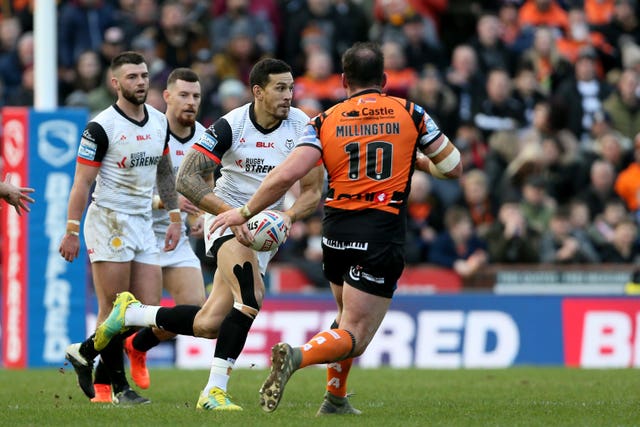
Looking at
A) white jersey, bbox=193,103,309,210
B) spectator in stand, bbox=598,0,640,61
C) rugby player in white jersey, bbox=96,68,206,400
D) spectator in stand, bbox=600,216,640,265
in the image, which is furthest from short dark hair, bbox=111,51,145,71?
spectator in stand, bbox=598,0,640,61

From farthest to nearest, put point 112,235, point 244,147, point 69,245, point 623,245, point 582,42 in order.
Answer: point 582,42
point 623,245
point 112,235
point 69,245
point 244,147

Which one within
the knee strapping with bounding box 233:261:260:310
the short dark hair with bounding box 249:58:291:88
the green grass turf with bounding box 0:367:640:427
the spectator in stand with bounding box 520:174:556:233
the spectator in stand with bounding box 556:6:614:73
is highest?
the spectator in stand with bounding box 556:6:614:73

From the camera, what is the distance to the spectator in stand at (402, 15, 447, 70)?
67.1 ft

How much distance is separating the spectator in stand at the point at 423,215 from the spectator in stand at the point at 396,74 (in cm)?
177

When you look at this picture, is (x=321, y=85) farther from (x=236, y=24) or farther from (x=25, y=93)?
(x=25, y=93)

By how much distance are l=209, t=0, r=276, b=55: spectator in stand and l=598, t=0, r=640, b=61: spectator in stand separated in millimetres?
5560

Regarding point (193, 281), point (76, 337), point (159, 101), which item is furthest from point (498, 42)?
point (193, 281)

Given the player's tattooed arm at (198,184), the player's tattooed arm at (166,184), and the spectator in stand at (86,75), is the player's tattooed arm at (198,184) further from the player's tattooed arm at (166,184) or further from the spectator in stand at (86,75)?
the spectator in stand at (86,75)

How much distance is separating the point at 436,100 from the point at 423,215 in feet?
7.01

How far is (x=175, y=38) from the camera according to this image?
20.2 m

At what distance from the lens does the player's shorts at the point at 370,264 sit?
8.88 metres

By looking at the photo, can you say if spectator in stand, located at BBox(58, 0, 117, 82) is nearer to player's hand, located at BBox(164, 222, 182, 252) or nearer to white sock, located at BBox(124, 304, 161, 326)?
player's hand, located at BBox(164, 222, 182, 252)

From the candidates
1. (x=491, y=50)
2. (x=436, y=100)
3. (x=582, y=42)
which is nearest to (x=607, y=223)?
(x=436, y=100)

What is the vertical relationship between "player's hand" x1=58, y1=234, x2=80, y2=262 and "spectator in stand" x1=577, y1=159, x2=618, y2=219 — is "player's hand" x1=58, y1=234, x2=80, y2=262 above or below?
below
